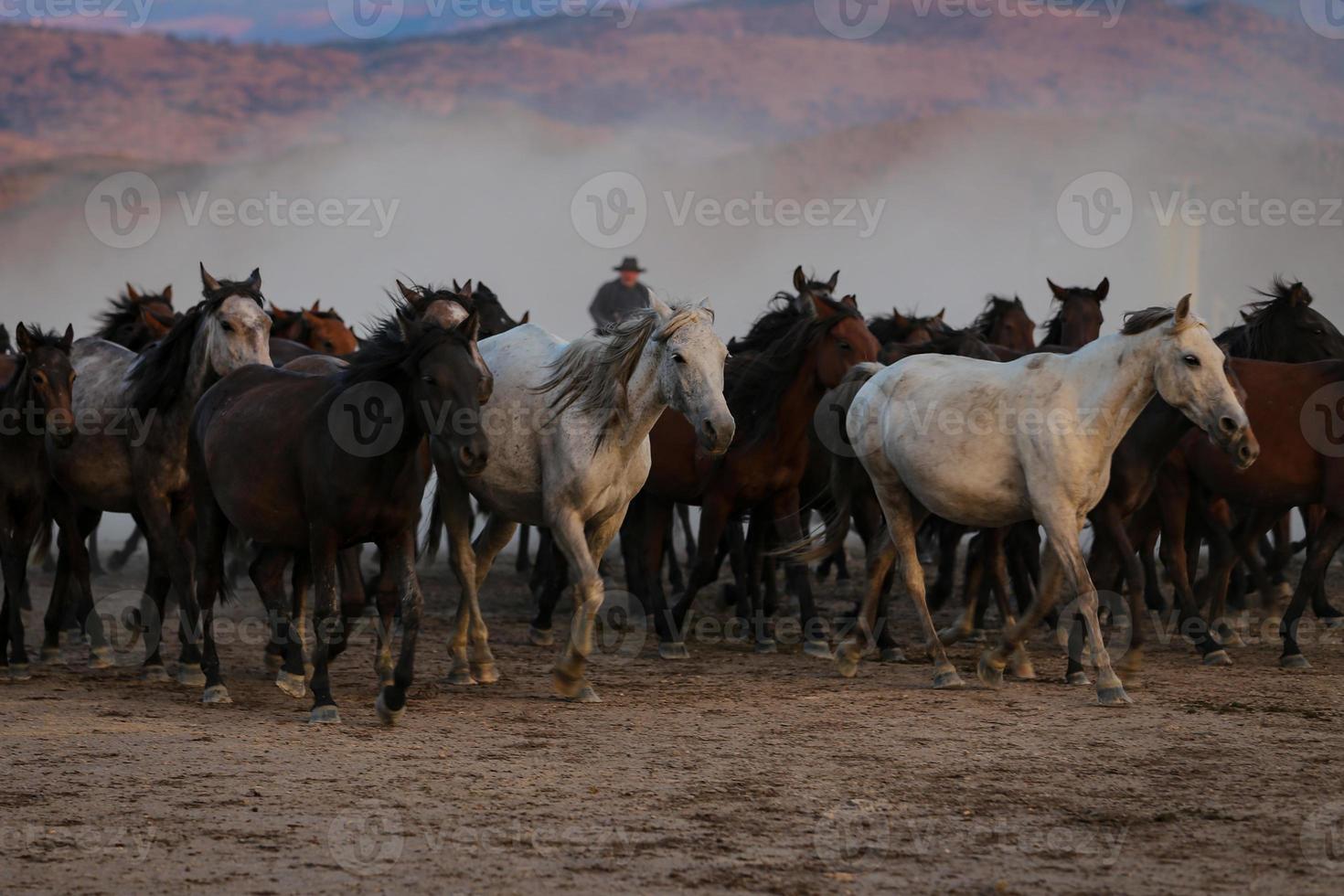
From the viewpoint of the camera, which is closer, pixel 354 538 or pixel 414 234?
pixel 354 538

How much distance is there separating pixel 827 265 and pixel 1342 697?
27708 mm

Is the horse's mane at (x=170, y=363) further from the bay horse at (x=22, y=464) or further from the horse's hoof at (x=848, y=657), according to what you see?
the horse's hoof at (x=848, y=657)

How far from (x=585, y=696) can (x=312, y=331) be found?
19.4 ft

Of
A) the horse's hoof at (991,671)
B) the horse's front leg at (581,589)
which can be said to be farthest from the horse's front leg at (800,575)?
the horse's front leg at (581,589)

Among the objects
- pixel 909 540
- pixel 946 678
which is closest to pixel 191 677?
pixel 909 540

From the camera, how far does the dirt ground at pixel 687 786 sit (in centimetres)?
488

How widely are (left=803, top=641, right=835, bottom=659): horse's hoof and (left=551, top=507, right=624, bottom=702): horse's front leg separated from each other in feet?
6.34

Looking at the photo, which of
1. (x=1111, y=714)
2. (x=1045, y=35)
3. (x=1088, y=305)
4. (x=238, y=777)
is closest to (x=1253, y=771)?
(x=1111, y=714)

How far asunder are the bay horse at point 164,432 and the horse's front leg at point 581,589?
Result: 205 cm

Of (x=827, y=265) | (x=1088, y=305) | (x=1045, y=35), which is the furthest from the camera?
(x=1045, y=35)

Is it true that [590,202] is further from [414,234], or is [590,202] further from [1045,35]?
[1045,35]

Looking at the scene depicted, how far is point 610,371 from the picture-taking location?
7.75 metres

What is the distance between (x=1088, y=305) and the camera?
11.4m

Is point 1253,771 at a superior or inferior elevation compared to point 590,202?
inferior
